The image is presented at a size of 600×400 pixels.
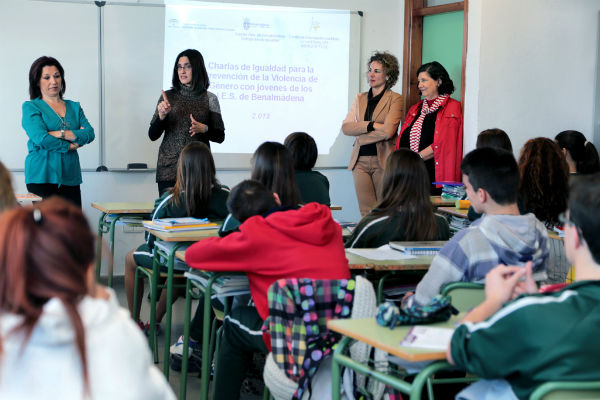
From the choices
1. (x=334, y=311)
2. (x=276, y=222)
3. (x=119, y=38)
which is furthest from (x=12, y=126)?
(x=334, y=311)

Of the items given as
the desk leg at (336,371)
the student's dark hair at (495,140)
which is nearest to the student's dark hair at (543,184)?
the student's dark hair at (495,140)

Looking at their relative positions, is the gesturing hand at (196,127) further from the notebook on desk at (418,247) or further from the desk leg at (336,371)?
the desk leg at (336,371)

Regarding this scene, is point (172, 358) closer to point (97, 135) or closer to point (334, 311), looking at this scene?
point (334, 311)

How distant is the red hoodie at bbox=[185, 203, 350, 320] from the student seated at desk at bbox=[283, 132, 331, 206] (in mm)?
1545

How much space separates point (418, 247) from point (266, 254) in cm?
85

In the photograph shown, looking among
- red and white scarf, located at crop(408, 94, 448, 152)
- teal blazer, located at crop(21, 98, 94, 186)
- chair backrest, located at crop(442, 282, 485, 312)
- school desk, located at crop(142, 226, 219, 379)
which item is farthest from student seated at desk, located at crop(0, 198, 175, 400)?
red and white scarf, located at crop(408, 94, 448, 152)

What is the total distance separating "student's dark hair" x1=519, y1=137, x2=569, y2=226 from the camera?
3.87 m

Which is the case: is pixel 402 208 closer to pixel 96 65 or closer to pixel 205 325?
pixel 205 325

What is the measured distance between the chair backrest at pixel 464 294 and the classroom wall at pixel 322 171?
4075mm

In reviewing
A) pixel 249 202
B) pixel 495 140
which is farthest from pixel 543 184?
pixel 249 202

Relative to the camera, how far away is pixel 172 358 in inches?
158

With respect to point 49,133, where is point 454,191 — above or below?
below

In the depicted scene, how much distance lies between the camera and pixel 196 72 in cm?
547

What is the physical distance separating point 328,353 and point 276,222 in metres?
0.53
